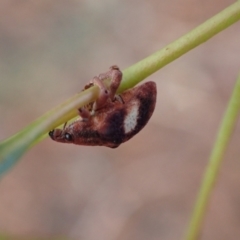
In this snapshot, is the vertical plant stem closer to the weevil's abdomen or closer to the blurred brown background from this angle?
the weevil's abdomen

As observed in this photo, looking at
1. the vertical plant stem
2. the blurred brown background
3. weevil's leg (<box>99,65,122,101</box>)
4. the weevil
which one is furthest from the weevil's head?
the blurred brown background

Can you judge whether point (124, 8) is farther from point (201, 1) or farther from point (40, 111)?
point (40, 111)

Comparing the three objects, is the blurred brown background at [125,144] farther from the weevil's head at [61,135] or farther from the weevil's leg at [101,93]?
the weevil's leg at [101,93]

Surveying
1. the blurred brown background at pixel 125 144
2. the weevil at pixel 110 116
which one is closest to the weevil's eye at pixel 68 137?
the weevil at pixel 110 116

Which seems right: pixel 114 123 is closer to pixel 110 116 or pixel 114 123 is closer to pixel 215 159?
pixel 110 116

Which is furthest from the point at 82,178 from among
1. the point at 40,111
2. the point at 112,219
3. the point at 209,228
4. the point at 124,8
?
the point at 124,8

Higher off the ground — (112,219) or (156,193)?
→ (156,193)
